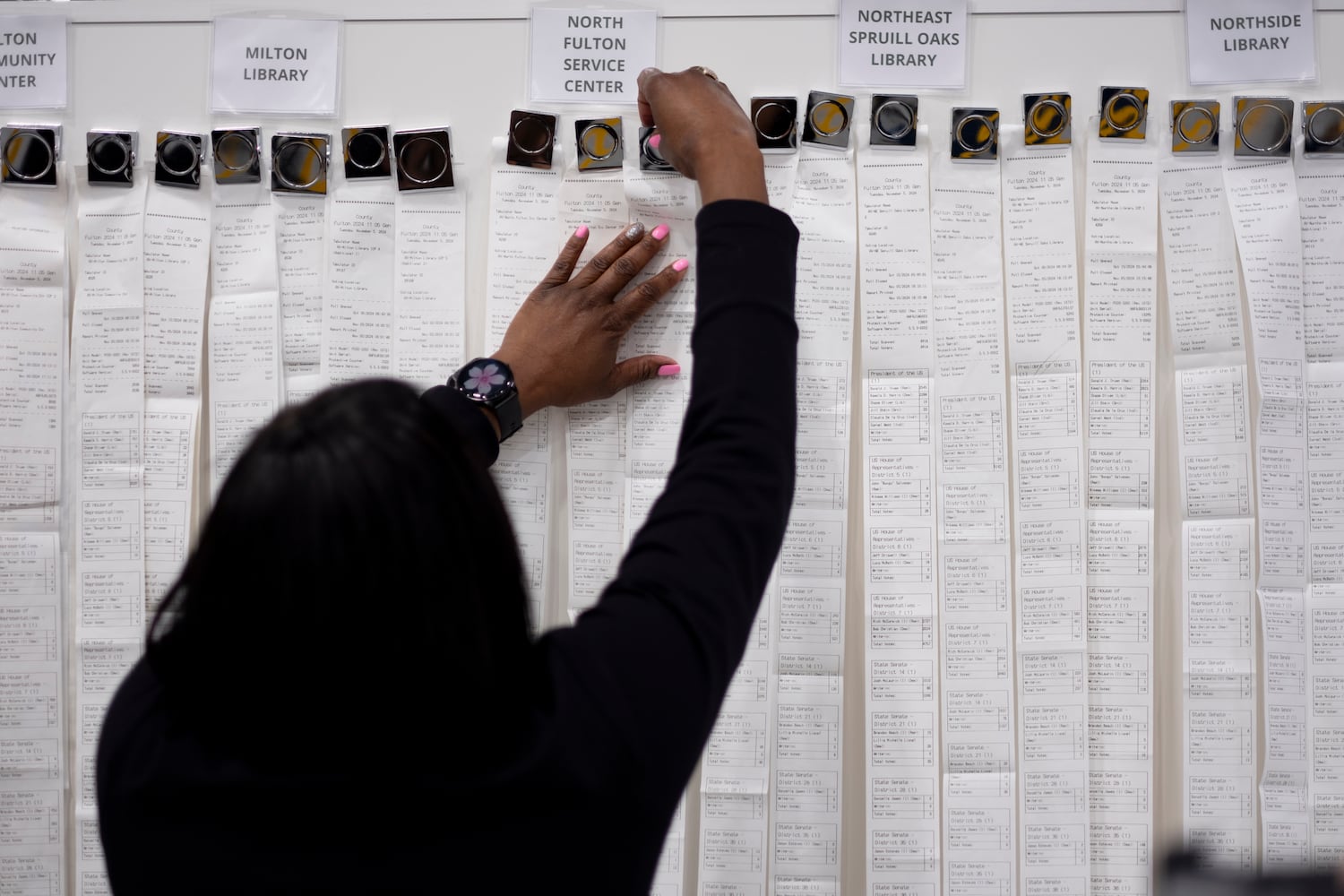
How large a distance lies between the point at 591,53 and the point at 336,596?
0.69 m

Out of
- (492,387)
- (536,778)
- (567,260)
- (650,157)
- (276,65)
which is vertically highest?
(276,65)

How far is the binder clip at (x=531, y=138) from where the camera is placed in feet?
3.34

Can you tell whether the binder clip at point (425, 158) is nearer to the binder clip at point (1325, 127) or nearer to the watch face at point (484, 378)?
the watch face at point (484, 378)

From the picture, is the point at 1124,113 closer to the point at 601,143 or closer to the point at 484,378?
the point at 601,143

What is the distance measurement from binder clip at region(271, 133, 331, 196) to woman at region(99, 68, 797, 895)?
539 mm

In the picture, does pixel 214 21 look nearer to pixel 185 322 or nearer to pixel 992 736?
pixel 185 322

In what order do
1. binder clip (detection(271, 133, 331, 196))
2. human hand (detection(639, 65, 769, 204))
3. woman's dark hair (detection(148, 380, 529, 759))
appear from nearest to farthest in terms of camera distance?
woman's dark hair (detection(148, 380, 529, 759)), human hand (detection(639, 65, 769, 204)), binder clip (detection(271, 133, 331, 196))

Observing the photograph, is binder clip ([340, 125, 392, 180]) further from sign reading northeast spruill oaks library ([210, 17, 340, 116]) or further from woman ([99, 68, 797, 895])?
woman ([99, 68, 797, 895])

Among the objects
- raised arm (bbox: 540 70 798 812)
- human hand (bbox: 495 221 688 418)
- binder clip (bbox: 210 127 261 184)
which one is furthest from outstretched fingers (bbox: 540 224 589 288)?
binder clip (bbox: 210 127 261 184)

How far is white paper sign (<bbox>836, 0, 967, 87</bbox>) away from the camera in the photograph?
1021mm

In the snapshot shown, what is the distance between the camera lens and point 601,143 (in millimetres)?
1013

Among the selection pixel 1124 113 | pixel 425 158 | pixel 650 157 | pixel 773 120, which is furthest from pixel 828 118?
pixel 425 158

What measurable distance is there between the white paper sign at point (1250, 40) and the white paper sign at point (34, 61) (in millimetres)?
1128

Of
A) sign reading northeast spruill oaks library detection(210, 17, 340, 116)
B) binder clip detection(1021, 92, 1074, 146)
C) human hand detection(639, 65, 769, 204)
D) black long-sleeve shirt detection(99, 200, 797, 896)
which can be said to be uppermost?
sign reading northeast spruill oaks library detection(210, 17, 340, 116)
